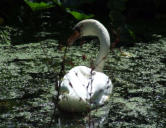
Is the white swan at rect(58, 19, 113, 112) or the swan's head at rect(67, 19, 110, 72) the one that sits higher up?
the swan's head at rect(67, 19, 110, 72)

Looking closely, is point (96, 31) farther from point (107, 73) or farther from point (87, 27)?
point (107, 73)

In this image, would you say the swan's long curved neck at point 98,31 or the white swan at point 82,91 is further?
the swan's long curved neck at point 98,31

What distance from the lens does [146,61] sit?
432 cm

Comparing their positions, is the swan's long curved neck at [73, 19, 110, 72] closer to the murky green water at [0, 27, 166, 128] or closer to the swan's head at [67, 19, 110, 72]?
the swan's head at [67, 19, 110, 72]

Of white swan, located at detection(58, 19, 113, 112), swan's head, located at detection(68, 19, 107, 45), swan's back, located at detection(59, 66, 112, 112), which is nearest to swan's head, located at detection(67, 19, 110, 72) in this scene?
swan's head, located at detection(68, 19, 107, 45)

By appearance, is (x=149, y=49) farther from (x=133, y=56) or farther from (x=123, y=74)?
(x=123, y=74)

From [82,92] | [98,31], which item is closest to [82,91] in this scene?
[82,92]

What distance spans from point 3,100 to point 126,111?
851 mm

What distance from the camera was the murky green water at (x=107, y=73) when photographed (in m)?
2.95

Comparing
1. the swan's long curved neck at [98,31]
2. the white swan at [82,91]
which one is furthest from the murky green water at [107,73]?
the swan's long curved neck at [98,31]

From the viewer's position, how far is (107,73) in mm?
3941

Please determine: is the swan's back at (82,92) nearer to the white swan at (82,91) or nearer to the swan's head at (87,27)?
the white swan at (82,91)

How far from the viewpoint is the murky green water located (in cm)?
295

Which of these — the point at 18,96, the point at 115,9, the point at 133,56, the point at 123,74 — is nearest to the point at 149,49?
the point at 133,56
